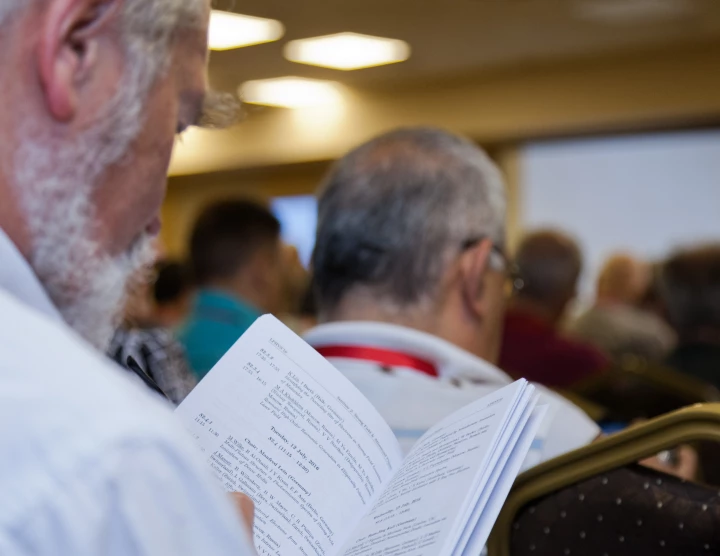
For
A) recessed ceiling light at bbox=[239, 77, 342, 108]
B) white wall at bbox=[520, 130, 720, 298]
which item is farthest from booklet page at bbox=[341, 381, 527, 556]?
white wall at bbox=[520, 130, 720, 298]

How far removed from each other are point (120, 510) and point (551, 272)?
116 inches

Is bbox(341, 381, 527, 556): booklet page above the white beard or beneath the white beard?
beneath

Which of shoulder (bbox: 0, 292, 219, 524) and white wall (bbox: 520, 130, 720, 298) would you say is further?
white wall (bbox: 520, 130, 720, 298)

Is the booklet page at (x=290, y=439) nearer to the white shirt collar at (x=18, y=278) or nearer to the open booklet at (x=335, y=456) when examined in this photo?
the open booklet at (x=335, y=456)

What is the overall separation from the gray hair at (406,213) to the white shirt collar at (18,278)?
815 millimetres

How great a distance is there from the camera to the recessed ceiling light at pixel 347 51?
5.75 m

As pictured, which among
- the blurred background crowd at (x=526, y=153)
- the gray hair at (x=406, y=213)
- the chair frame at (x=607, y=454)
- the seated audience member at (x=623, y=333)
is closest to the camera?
the chair frame at (x=607, y=454)

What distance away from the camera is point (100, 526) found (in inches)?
17.0

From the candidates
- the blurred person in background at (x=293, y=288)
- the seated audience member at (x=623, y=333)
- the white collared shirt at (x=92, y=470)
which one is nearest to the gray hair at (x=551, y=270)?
the seated audience member at (x=623, y=333)

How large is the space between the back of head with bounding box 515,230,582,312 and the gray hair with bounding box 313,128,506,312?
1896 mm

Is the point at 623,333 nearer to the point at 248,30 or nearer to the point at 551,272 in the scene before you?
the point at 551,272

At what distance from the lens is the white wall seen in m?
6.91

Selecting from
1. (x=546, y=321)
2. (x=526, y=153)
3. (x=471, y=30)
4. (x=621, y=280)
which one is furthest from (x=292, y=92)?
(x=546, y=321)

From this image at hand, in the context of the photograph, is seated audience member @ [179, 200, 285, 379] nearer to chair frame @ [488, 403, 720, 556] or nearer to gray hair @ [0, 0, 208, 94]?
chair frame @ [488, 403, 720, 556]
